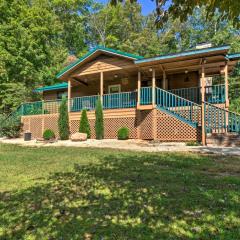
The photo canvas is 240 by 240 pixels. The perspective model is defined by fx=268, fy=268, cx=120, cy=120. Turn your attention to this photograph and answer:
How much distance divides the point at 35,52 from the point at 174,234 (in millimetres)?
26732

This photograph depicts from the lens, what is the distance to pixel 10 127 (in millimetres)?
19188

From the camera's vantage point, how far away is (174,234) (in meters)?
3.08

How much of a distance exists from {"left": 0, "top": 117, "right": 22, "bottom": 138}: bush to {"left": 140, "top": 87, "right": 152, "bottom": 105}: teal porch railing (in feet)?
33.0

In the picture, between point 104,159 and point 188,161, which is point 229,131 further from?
point 104,159

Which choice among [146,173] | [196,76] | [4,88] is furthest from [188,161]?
[4,88]

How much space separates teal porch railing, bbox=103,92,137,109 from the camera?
15773 mm

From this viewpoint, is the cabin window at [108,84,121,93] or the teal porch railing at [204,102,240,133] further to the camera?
the cabin window at [108,84,121,93]

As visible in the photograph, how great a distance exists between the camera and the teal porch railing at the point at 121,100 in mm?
15773

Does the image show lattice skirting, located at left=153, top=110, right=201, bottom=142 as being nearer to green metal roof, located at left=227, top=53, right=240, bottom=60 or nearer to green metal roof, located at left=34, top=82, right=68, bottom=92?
green metal roof, located at left=227, top=53, right=240, bottom=60

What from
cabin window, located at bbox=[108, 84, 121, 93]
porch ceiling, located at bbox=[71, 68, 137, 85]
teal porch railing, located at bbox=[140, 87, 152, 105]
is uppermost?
porch ceiling, located at bbox=[71, 68, 137, 85]

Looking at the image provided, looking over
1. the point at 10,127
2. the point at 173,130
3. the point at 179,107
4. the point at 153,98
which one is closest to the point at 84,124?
the point at 153,98

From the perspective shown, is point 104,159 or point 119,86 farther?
point 119,86

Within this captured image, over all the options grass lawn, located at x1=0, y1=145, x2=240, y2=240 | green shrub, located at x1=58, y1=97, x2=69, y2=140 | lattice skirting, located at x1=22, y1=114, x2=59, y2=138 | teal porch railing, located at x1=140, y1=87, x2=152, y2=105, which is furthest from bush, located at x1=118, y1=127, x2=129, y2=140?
grass lawn, located at x1=0, y1=145, x2=240, y2=240

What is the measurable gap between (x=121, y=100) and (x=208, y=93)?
5096 millimetres
